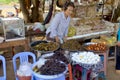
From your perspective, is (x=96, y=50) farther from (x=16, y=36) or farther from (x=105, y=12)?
(x=105, y=12)

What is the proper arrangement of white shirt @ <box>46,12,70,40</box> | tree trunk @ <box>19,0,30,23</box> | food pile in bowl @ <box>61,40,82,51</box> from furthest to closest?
tree trunk @ <box>19,0,30,23</box> → white shirt @ <box>46,12,70,40</box> → food pile in bowl @ <box>61,40,82,51</box>

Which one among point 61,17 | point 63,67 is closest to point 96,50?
point 61,17

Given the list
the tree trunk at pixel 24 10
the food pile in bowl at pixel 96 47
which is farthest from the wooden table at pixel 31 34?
the tree trunk at pixel 24 10

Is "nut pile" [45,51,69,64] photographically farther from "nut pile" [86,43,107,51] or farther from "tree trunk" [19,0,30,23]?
"tree trunk" [19,0,30,23]

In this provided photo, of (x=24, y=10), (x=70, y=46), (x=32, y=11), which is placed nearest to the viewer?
(x=70, y=46)

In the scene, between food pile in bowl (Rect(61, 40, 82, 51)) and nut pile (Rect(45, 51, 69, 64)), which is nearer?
nut pile (Rect(45, 51, 69, 64))

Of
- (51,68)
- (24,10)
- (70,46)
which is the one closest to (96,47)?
(70,46)

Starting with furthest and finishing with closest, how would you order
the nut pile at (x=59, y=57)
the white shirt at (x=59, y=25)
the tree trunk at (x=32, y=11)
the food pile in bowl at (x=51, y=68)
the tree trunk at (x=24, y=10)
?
the tree trunk at (x=32, y=11)
the tree trunk at (x=24, y=10)
the white shirt at (x=59, y=25)
the nut pile at (x=59, y=57)
the food pile in bowl at (x=51, y=68)

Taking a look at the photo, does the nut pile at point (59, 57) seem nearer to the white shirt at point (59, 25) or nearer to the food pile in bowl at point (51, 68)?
the food pile in bowl at point (51, 68)

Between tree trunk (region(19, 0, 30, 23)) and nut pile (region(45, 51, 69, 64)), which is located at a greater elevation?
tree trunk (region(19, 0, 30, 23))

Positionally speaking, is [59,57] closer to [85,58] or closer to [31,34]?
[85,58]

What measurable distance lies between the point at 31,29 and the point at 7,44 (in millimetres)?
912

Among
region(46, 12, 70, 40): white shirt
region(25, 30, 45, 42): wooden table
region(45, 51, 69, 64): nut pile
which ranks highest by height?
region(46, 12, 70, 40): white shirt

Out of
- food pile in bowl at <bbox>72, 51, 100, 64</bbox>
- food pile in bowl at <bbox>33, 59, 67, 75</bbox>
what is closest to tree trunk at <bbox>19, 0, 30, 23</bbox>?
food pile in bowl at <bbox>72, 51, 100, 64</bbox>
